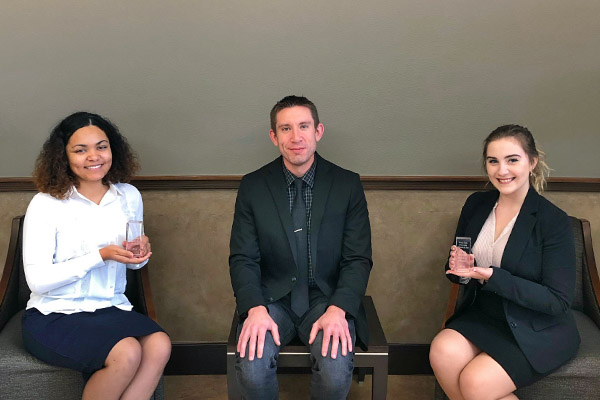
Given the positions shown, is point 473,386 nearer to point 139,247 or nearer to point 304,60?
point 139,247

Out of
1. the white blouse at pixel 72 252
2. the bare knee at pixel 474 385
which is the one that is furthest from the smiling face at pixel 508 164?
the white blouse at pixel 72 252

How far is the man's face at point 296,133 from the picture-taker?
7.85 feet

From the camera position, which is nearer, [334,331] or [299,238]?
[334,331]

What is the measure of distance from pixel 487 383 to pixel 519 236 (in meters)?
0.60

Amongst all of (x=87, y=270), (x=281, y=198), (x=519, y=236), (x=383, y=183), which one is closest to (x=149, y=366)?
(x=87, y=270)

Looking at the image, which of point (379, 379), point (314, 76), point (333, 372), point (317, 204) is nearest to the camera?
point (333, 372)

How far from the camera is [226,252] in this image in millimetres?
3131

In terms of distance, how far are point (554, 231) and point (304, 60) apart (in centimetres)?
142

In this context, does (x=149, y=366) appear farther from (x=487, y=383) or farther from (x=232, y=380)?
(x=487, y=383)

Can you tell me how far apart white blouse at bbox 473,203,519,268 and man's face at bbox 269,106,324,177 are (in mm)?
823

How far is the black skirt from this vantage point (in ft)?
7.28

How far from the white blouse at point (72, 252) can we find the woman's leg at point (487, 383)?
1473mm

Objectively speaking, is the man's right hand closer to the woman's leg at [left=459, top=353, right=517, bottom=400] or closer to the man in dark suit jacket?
the man in dark suit jacket

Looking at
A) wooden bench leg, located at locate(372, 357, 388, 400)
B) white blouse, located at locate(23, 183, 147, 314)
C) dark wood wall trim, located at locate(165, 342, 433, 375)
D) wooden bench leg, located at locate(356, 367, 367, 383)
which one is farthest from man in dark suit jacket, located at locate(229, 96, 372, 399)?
dark wood wall trim, located at locate(165, 342, 433, 375)
